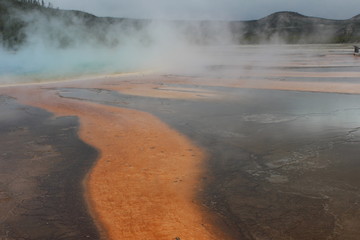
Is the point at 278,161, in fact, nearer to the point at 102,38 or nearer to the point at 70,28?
the point at 102,38

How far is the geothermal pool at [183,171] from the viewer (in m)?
3.04

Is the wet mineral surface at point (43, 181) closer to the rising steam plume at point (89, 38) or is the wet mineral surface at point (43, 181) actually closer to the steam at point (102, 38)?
the rising steam plume at point (89, 38)

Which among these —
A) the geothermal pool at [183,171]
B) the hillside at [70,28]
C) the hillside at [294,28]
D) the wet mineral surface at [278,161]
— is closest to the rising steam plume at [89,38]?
the hillside at [70,28]

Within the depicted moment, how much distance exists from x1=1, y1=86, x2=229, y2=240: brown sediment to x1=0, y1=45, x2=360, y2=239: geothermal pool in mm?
12

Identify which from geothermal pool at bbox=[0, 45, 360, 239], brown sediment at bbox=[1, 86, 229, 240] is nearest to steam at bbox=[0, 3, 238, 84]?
geothermal pool at bbox=[0, 45, 360, 239]

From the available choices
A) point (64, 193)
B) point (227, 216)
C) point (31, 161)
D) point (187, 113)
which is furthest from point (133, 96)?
point (227, 216)

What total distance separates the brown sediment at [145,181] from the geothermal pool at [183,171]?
0.04 feet

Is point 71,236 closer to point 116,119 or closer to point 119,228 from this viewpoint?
point 119,228

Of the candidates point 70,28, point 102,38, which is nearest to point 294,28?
point 70,28

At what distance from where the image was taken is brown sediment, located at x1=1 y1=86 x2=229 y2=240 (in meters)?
3.02

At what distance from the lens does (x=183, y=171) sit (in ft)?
13.7

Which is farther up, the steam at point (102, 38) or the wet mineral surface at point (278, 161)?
the steam at point (102, 38)

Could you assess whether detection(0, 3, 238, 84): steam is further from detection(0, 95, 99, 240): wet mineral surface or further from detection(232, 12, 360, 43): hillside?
detection(232, 12, 360, 43): hillside

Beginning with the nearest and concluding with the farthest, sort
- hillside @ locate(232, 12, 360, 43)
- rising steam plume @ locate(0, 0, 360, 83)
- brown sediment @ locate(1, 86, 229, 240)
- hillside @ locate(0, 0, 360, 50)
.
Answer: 1. brown sediment @ locate(1, 86, 229, 240)
2. rising steam plume @ locate(0, 0, 360, 83)
3. hillside @ locate(0, 0, 360, 50)
4. hillside @ locate(232, 12, 360, 43)
